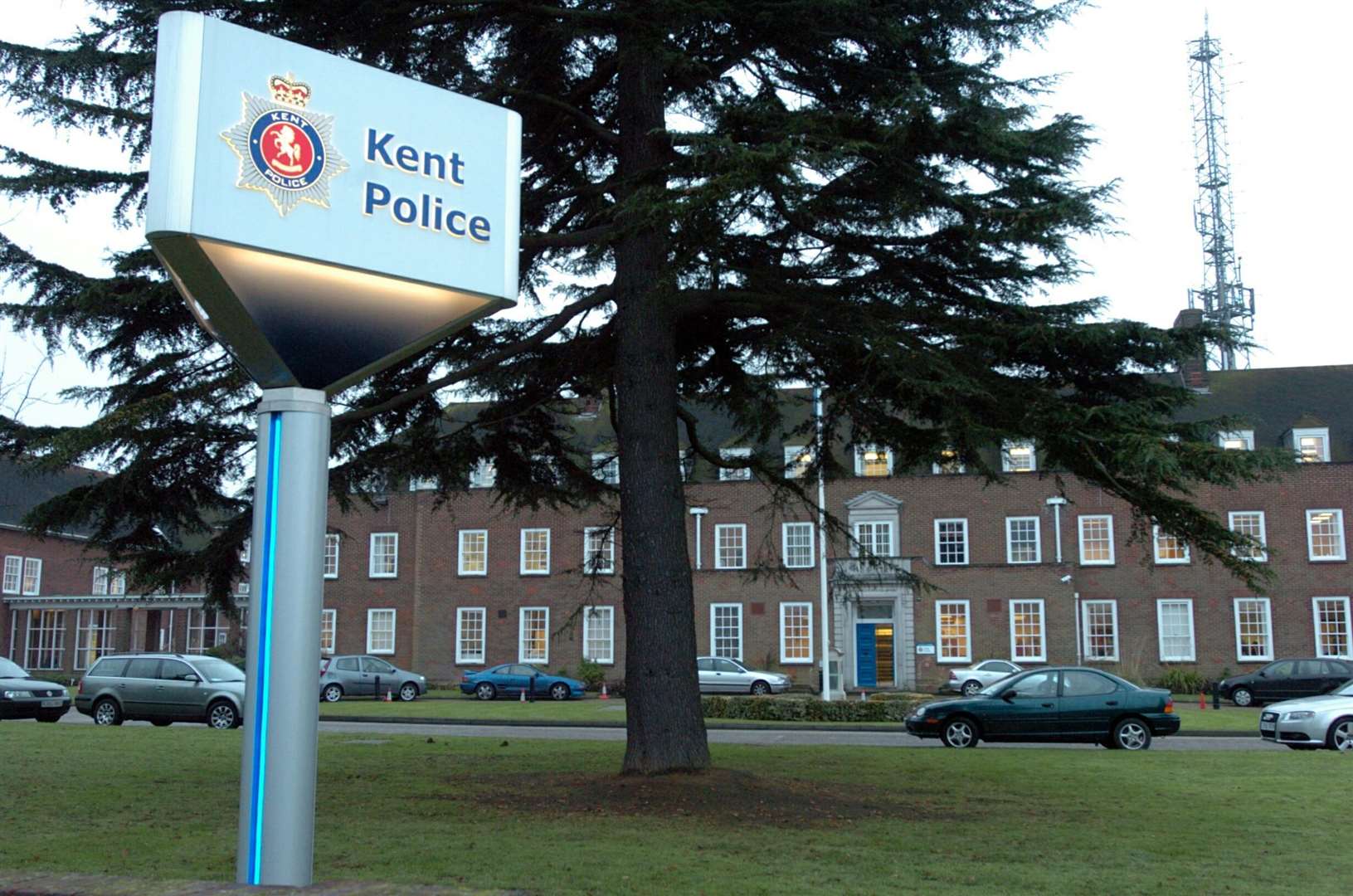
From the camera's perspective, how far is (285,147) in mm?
7184

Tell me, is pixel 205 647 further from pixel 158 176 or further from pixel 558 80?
pixel 158 176

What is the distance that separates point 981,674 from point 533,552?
18720 millimetres

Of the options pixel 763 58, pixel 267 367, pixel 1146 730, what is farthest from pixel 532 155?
pixel 1146 730

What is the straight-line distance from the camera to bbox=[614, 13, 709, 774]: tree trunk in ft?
43.9

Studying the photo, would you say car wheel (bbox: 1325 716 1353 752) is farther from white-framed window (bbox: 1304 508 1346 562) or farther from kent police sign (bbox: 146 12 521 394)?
white-framed window (bbox: 1304 508 1346 562)

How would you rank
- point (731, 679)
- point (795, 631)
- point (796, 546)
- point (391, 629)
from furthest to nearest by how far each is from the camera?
point (391, 629), point (796, 546), point (795, 631), point (731, 679)

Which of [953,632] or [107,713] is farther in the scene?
[953,632]

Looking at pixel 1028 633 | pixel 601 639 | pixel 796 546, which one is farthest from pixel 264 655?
pixel 601 639

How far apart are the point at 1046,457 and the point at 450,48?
7.73 m

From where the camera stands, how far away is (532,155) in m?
15.6

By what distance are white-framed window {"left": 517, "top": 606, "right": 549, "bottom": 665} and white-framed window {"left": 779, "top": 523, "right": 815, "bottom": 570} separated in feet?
31.8

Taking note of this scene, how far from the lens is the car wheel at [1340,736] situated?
2088cm

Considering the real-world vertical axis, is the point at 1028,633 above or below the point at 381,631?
below

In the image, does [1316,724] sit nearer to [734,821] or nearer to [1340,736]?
[1340,736]
